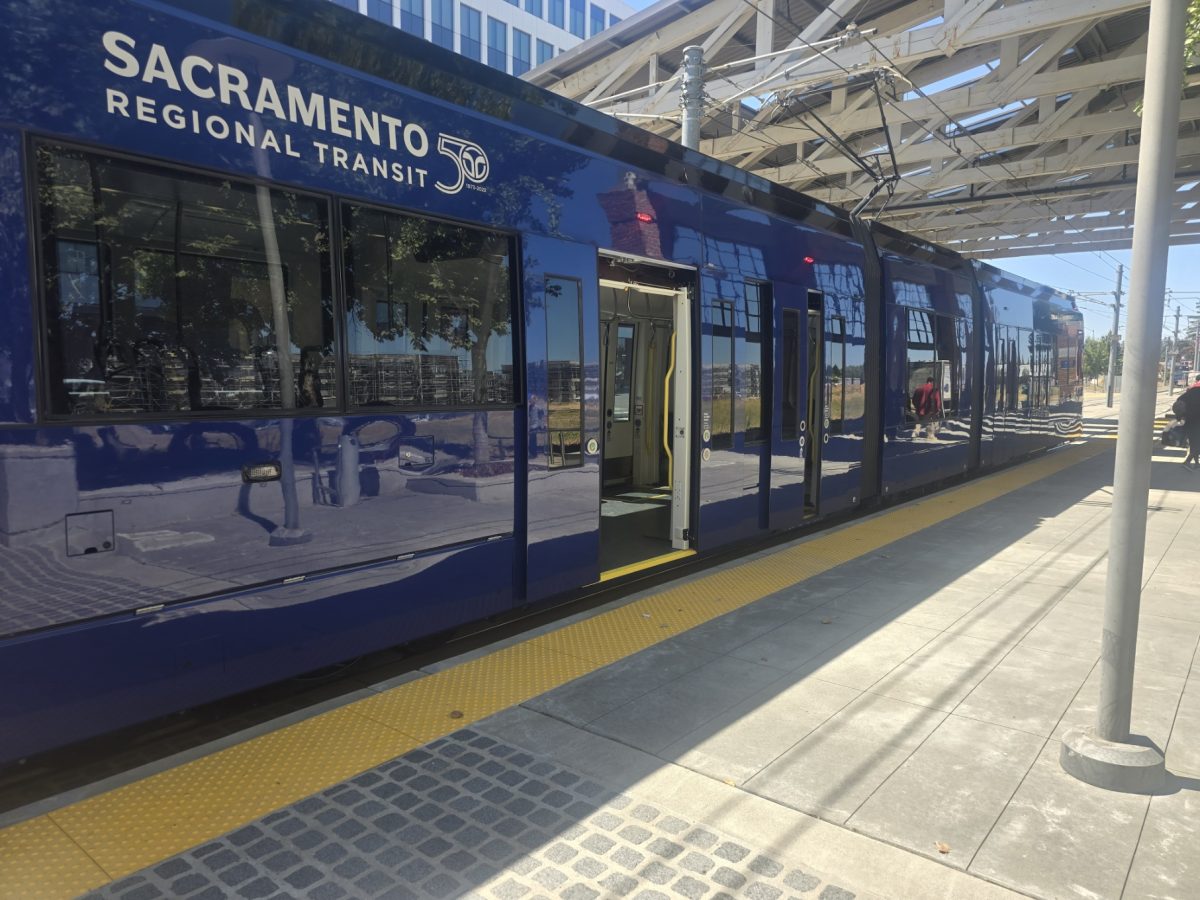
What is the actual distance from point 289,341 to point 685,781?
8.70 feet

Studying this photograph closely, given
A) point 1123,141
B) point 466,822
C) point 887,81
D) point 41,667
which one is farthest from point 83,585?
point 1123,141

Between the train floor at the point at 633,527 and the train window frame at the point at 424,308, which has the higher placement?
the train window frame at the point at 424,308

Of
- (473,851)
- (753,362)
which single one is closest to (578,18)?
(753,362)

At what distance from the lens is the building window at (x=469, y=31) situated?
40.1 meters

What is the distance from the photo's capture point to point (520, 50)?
43938mm

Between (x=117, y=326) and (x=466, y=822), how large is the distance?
237cm

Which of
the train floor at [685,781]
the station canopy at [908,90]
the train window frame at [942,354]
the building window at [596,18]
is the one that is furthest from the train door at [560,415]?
the building window at [596,18]

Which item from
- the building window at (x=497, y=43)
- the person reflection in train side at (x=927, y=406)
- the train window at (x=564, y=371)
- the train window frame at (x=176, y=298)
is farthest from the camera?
the building window at (x=497, y=43)

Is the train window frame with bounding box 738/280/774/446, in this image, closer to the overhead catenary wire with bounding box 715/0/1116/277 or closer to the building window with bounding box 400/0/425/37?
the overhead catenary wire with bounding box 715/0/1116/277

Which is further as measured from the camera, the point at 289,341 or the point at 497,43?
the point at 497,43

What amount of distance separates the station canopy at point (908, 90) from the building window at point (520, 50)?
2855cm

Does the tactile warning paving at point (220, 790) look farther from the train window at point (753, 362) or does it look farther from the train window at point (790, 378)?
the train window at point (790, 378)

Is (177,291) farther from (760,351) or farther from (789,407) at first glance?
(789,407)

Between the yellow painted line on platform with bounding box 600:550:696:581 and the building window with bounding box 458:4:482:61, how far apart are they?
131 feet
